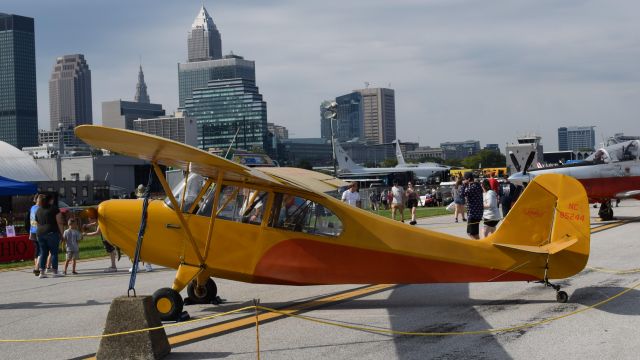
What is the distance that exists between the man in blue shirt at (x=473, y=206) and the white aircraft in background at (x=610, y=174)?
7.64 meters

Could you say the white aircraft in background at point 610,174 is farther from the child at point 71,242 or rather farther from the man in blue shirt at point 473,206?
the child at point 71,242

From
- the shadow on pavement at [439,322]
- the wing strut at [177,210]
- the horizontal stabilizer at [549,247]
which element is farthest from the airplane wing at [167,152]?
the horizontal stabilizer at [549,247]

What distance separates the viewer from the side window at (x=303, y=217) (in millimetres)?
9500

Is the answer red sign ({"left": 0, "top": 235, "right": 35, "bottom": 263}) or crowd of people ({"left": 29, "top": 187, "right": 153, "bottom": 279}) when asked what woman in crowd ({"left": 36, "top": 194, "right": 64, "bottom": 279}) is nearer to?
crowd of people ({"left": 29, "top": 187, "right": 153, "bottom": 279})

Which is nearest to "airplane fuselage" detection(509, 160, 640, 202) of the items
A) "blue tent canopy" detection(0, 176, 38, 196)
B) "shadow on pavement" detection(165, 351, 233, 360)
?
"blue tent canopy" detection(0, 176, 38, 196)

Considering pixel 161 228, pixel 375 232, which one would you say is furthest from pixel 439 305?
pixel 161 228

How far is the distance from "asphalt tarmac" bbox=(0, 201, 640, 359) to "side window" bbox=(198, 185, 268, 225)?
1.37 meters

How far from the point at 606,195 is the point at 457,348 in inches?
730

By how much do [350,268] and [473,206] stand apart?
760 centimetres

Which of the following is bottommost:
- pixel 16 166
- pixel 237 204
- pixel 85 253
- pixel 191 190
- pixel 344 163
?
pixel 85 253

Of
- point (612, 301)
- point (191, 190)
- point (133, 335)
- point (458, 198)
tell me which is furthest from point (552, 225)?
point (458, 198)

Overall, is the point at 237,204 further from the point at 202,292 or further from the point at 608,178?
the point at 608,178

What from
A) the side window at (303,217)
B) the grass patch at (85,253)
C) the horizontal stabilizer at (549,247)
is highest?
the side window at (303,217)

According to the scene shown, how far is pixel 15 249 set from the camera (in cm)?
2017
